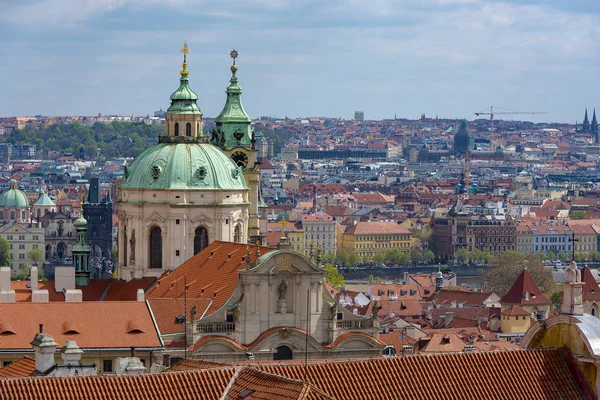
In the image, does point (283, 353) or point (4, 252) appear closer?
point (283, 353)

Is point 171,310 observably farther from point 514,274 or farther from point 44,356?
point 514,274

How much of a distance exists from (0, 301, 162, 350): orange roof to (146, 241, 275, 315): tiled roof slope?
3.18 m

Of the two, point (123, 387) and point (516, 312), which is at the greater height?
point (123, 387)

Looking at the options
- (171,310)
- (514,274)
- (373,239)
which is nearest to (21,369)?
(171,310)

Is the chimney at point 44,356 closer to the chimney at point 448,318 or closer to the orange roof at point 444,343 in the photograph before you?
the orange roof at point 444,343

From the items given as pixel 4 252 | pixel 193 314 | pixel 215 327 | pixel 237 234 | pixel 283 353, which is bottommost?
pixel 4 252

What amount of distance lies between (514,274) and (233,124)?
4361cm

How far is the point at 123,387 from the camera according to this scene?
28.9 meters

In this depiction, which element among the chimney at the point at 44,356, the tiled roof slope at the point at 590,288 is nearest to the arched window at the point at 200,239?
the tiled roof slope at the point at 590,288

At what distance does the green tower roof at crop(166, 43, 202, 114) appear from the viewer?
74500 mm

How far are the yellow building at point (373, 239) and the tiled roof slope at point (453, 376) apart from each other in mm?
147035

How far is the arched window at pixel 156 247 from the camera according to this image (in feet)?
233

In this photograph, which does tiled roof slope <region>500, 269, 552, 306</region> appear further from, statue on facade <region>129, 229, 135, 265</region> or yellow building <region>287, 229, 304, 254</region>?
yellow building <region>287, 229, 304, 254</region>

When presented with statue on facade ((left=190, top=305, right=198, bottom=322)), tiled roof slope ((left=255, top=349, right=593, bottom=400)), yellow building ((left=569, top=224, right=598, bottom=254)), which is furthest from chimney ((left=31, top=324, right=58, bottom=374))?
yellow building ((left=569, top=224, right=598, bottom=254))
